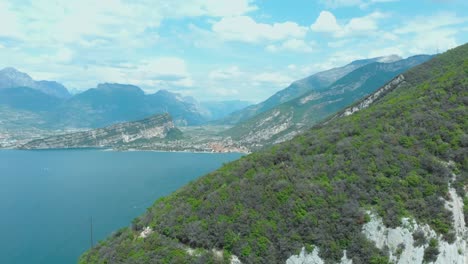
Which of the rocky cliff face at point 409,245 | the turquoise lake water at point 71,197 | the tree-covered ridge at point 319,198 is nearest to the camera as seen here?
the rocky cliff face at point 409,245

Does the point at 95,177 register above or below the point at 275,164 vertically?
below

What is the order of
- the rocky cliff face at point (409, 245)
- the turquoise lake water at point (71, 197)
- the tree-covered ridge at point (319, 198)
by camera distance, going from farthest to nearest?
the turquoise lake water at point (71, 197) < the tree-covered ridge at point (319, 198) < the rocky cliff face at point (409, 245)

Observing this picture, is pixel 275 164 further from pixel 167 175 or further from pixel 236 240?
pixel 167 175

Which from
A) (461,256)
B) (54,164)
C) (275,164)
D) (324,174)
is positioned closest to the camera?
(461,256)

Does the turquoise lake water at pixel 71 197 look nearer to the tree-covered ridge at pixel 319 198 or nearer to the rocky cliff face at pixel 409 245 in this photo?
the tree-covered ridge at pixel 319 198

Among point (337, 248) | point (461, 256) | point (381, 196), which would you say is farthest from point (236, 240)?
point (461, 256)

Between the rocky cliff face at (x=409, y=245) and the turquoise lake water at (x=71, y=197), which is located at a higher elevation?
the rocky cliff face at (x=409, y=245)

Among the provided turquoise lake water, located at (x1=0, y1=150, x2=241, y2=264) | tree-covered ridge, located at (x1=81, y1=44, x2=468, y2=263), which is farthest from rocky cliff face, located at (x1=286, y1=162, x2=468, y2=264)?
turquoise lake water, located at (x1=0, y1=150, x2=241, y2=264)

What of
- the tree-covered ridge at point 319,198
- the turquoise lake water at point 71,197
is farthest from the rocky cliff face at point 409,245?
the turquoise lake water at point 71,197

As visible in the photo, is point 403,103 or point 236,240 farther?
point 403,103
